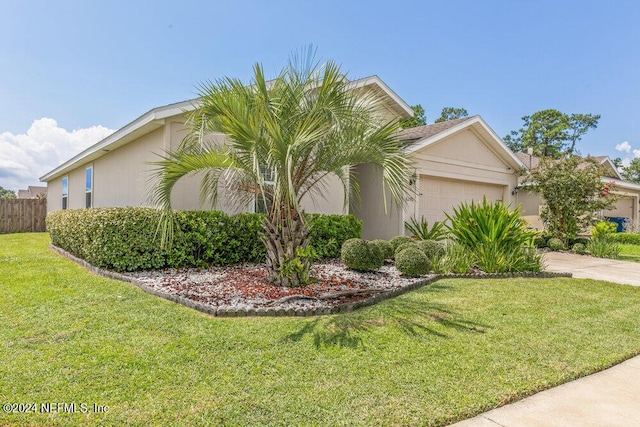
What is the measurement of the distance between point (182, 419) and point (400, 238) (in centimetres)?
777

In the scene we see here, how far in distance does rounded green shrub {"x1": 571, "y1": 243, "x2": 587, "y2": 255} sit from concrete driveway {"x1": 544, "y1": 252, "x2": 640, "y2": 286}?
333 millimetres

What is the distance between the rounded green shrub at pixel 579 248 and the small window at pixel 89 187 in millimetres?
17560

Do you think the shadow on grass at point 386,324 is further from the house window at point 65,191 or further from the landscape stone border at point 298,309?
the house window at point 65,191

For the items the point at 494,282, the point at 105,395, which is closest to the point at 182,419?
the point at 105,395

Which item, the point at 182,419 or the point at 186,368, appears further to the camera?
the point at 186,368

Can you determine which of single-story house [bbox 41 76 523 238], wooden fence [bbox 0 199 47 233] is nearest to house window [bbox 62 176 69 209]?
single-story house [bbox 41 76 523 238]

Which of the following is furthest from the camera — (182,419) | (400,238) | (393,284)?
(400,238)

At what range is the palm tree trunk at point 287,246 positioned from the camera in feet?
20.3

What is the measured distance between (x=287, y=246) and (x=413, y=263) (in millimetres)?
2720

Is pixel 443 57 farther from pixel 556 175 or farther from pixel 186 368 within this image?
pixel 186 368

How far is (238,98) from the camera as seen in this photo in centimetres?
521

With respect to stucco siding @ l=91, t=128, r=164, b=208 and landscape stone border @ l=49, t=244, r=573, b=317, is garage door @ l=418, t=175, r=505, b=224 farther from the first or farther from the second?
stucco siding @ l=91, t=128, r=164, b=208

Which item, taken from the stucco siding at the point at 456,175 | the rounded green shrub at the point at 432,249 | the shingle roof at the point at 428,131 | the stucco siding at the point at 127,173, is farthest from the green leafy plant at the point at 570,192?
the stucco siding at the point at 127,173

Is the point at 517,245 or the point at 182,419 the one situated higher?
the point at 517,245
